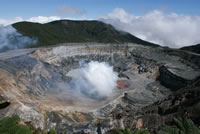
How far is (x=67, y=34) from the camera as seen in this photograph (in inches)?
6796

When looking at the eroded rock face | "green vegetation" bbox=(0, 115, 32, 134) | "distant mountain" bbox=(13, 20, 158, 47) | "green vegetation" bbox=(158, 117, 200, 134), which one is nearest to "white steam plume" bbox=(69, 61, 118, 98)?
the eroded rock face

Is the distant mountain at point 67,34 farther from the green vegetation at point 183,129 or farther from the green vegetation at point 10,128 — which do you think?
the green vegetation at point 183,129

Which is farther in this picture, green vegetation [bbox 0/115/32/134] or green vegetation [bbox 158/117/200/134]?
green vegetation [bbox 158/117/200/134]

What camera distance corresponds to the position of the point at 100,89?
52.4 meters

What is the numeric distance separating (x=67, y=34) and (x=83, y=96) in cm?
13136

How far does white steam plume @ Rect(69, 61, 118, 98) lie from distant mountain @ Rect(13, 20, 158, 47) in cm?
7510

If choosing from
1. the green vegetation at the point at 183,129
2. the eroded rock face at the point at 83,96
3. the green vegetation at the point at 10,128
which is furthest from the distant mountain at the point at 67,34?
the green vegetation at the point at 183,129

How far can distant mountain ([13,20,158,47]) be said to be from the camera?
13951cm

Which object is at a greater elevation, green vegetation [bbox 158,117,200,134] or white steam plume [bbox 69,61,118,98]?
green vegetation [bbox 158,117,200,134]

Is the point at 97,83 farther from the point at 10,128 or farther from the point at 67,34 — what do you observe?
the point at 67,34

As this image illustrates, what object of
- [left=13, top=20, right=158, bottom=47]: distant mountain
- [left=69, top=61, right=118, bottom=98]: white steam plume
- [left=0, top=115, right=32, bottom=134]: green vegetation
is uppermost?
[left=13, top=20, right=158, bottom=47]: distant mountain

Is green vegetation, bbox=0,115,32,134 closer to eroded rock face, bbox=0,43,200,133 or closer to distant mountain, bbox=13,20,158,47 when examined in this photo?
eroded rock face, bbox=0,43,200,133

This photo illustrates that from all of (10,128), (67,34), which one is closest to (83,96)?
(10,128)

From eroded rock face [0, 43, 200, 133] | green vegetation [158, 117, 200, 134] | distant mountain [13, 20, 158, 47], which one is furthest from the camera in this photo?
distant mountain [13, 20, 158, 47]
